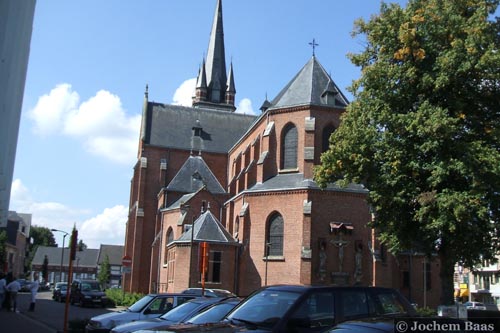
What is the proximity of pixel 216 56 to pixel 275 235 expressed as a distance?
34134 millimetres

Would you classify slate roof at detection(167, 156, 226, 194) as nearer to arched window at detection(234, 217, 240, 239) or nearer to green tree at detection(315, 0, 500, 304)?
arched window at detection(234, 217, 240, 239)

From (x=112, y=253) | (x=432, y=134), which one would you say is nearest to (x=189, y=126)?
(x=432, y=134)

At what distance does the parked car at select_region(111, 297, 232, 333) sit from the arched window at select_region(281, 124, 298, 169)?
22.8m

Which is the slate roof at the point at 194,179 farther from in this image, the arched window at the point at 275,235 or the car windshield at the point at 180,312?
the car windshield at the point at 180,312

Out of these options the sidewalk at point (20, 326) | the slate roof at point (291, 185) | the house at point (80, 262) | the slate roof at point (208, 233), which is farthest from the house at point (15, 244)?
the sidewalk at point (20, 326)

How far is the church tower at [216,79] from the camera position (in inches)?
2443

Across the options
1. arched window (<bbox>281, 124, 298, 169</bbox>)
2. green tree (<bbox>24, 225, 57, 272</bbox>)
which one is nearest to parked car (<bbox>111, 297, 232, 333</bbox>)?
arched window (<bbox>281, 124, 298, 169</bbox>)

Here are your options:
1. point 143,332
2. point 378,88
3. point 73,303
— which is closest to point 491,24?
point 378,88

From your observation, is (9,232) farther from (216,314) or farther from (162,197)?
(216,314)

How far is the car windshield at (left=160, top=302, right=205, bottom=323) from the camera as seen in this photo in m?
12.3

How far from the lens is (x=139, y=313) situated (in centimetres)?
1420

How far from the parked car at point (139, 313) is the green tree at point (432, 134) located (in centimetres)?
789

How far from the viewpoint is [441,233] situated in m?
17.5

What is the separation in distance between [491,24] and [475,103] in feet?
9.31
